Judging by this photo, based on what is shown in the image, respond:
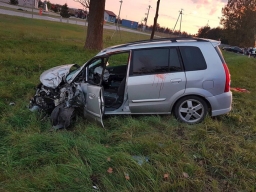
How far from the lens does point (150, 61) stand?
5020mm

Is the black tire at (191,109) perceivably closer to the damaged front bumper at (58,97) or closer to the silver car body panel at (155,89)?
the silver car body panel at (155,89)

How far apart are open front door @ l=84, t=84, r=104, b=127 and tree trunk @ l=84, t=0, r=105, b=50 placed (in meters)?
8.67

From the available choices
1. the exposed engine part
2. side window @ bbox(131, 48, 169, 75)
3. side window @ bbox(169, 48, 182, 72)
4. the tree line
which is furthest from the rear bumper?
the tree line

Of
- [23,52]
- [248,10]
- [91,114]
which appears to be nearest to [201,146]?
[91,114]

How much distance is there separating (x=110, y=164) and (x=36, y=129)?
5.85 feet

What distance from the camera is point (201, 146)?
403cm

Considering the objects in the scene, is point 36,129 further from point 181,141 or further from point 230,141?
point 230,141

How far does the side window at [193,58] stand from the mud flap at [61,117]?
232 centimetres

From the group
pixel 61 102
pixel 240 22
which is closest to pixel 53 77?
pixel 61 102

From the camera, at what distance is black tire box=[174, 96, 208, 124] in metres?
5.01

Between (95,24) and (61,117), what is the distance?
905 centimetres

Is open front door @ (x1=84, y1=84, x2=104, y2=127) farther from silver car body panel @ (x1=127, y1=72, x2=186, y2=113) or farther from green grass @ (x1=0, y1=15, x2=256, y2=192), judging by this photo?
silver car body panel @ (x1=127, y1=72, x2=186, y2=113)

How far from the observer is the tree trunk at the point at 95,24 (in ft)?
41.2

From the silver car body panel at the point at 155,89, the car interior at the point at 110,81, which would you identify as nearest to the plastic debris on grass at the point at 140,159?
the silver car body panel at the point at 155,89
